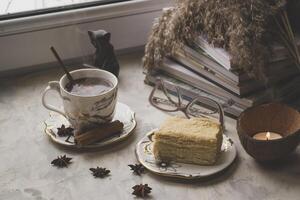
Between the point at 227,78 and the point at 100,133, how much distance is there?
0.24 metres

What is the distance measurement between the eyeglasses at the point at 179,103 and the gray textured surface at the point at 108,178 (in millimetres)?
26

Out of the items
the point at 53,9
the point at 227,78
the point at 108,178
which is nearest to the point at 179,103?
the point at 227,78

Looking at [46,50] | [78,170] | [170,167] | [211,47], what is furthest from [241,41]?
[46,50]

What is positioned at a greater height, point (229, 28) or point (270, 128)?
point (229, 28)

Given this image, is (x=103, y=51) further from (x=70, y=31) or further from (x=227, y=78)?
(x=227, y=78)

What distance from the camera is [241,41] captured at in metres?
0.89

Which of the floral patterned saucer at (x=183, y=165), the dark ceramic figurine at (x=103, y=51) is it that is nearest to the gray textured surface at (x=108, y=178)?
the floral patterned saucer at (x=183, y=165)

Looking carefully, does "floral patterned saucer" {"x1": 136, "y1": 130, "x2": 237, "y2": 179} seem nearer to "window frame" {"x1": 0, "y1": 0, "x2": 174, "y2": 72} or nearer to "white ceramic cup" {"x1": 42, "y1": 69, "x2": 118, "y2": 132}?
"white ceramic cup" {"x1": 42, "y1": 69, "x2": 118, "y2": 132}

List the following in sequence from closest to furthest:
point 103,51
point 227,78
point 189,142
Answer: point 189,142
point 227,78
point 103,51

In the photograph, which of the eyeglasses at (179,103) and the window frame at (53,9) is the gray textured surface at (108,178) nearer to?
the eyeglasses at (179,103)

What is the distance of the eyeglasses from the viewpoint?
1.00 m

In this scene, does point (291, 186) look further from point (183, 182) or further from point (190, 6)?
point (190, 6)

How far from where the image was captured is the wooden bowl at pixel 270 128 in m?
0.84

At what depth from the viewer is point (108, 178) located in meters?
0.87
